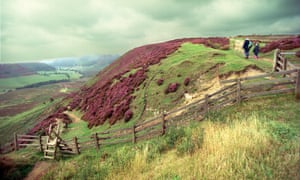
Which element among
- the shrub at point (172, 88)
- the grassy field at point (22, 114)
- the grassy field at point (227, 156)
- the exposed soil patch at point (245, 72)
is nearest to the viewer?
the grassy field at point (227, 156)

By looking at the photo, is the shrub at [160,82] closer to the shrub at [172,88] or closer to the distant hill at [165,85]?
the distant hill at [165,85]

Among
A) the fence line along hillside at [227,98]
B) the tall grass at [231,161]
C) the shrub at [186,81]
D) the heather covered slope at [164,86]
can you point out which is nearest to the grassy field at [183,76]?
the heather covered slope at [164,86]

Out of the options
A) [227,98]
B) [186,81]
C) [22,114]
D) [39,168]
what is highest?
[186,81]

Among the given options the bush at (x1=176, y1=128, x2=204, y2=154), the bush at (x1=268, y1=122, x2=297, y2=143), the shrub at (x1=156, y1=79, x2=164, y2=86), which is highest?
the shrub at (x1=156, y1=79, x2=164, y2=86)

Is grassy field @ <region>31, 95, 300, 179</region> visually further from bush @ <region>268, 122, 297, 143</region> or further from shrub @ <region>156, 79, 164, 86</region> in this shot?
shrub @ <region>156, 79, 164, 86</region>

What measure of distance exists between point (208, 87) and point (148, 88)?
28.5 feet

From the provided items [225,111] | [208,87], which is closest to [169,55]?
[208,87]

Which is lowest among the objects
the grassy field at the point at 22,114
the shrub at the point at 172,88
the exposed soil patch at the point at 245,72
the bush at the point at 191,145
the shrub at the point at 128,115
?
the grassy field at the point at 22,114

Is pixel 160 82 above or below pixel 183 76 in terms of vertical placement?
below

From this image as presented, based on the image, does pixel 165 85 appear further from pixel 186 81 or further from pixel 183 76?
pixel 186 81

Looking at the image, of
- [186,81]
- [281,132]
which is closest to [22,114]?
[186,81]

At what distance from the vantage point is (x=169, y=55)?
120 feet

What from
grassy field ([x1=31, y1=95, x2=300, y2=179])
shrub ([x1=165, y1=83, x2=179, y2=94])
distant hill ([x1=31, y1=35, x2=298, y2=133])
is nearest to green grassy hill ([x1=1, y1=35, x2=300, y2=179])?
grassy field ([x1=31, y1=95, x2=300, y2=179])

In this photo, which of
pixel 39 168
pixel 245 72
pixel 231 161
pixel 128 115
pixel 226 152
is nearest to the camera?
pixel 231 161
